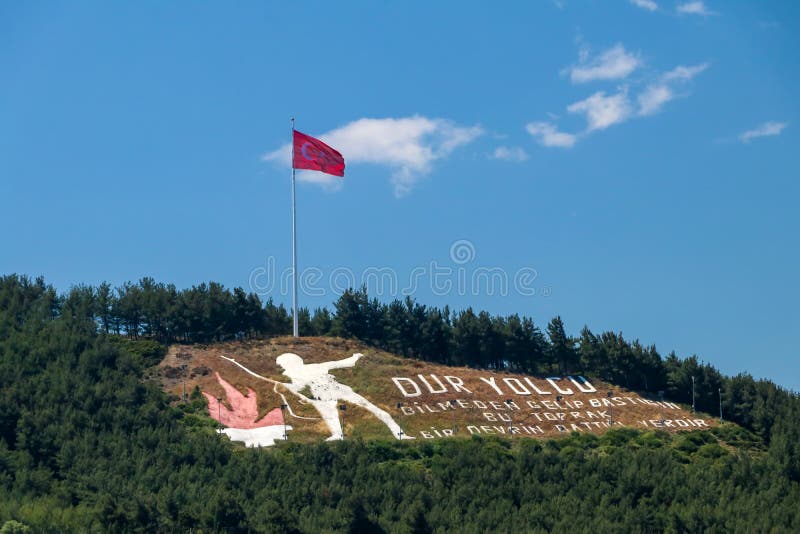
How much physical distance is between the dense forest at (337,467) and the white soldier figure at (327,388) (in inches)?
258

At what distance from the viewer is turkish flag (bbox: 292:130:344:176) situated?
88.6 m

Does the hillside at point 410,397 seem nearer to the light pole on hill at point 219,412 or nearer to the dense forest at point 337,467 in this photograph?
the light pole on hill at point 219,412

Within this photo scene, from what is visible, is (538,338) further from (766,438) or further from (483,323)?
(766,438)

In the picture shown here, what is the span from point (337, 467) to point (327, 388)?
2003cm

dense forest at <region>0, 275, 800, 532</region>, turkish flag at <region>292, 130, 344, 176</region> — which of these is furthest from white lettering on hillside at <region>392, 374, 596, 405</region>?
turkish flag at <region>292, 130, 344, 176</region>

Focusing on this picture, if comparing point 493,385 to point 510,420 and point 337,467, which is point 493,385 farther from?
point 337,467

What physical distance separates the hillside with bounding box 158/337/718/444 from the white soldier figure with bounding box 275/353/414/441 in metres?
0.35

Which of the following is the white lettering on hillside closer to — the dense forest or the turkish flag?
the dense forest

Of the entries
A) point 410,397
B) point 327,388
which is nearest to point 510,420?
point 410,397

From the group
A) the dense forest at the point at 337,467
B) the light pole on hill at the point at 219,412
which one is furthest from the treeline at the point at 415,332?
the light pole on hill at the point at 219,412

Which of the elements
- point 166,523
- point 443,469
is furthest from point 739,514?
point 166,523

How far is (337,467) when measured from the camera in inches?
2494

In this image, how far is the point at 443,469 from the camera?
62.9 m

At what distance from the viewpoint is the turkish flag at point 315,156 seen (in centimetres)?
8862
